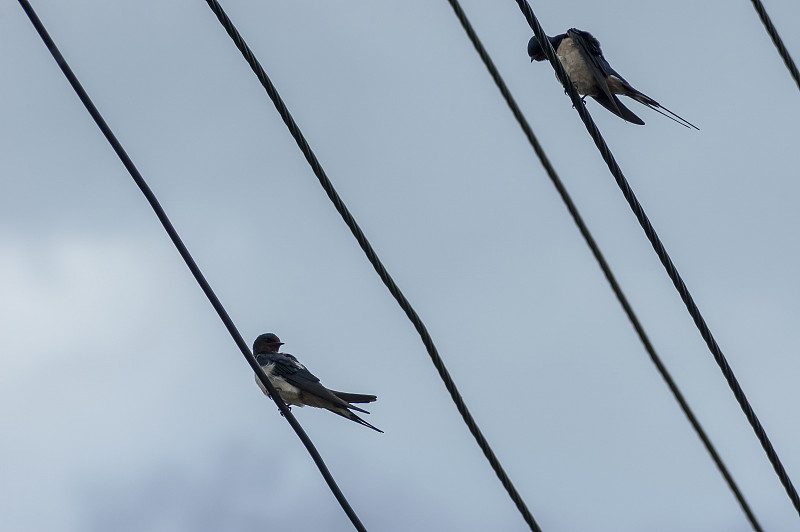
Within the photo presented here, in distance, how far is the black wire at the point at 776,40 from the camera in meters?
4.41

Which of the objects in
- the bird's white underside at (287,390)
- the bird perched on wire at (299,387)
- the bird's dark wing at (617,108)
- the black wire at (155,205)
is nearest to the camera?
the black wire at (155,205)

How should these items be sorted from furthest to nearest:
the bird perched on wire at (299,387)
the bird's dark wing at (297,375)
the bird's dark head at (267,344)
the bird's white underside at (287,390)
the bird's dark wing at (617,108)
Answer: the bird's dark head at (267,344), the bird's white underside at (287,390), the bird's dark wing at (297,375), the bird perched on wire at (299,387), the bird's dark wing at (617,108)

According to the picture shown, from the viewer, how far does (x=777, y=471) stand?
4.32 meters

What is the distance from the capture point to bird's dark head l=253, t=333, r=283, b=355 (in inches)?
417

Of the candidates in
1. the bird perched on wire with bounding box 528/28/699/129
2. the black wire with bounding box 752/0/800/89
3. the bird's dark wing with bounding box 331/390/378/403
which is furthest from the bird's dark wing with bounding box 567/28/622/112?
the black wire with bounding box 752/0/800/89

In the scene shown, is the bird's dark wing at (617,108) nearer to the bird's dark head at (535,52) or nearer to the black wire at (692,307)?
the bird's dark head at (535,52)

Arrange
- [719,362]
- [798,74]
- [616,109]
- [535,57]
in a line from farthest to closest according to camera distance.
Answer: [535,57] < [616,109] < [798,74] < [719,362]

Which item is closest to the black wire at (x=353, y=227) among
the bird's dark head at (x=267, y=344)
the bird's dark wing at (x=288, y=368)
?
the bird's dark wing at (x=288, y=368)

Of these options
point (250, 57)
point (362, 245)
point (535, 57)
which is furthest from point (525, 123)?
point (535, 57)

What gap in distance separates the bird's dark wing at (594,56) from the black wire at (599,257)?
12.5 feet

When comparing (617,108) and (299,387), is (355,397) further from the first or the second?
(617,108)

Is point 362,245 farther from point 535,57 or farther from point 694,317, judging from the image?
point 535,57

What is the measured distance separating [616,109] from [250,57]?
14.1 feet

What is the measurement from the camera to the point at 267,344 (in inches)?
418
